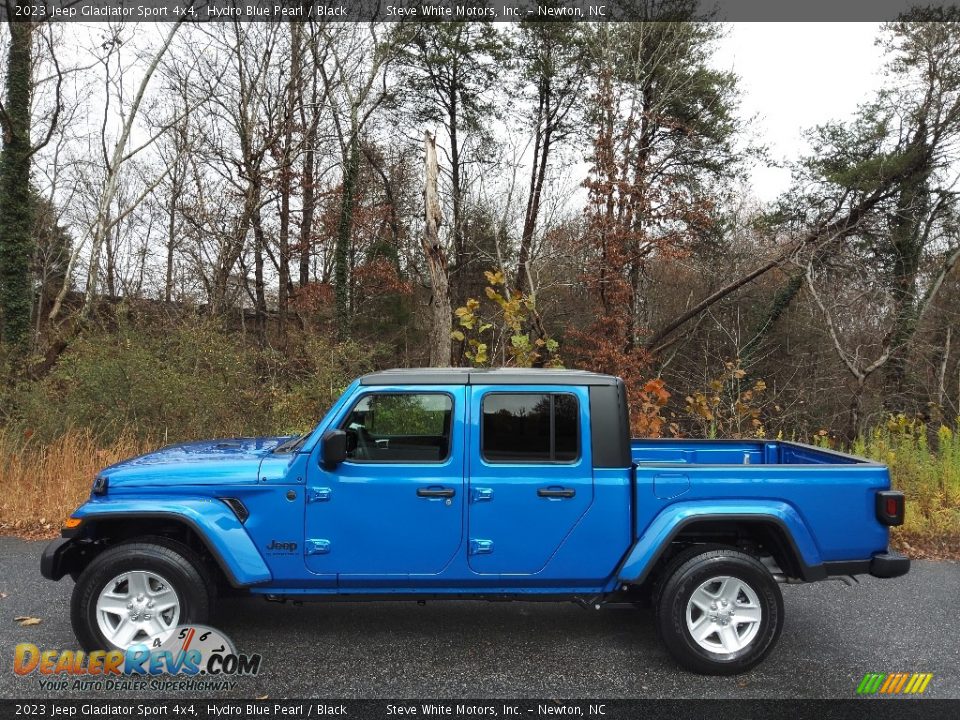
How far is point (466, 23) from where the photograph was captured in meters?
24.6

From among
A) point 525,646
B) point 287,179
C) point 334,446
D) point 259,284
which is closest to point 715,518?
point 525,646

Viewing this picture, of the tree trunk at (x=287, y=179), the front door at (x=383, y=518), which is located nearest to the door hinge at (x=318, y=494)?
the front door at (x=383, y=518)

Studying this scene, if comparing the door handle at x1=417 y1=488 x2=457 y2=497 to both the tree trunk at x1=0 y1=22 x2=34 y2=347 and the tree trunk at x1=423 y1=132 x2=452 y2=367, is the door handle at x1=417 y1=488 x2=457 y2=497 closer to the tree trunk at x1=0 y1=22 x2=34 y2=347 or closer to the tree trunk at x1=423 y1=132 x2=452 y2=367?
the tree trunk at x1=423 y1=132 x2=452 y2=367

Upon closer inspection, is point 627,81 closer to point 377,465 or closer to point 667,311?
point 667,311

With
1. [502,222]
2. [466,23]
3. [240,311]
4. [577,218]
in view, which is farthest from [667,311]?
[240,311]

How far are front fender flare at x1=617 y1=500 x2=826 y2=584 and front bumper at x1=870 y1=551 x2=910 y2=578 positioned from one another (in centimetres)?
31

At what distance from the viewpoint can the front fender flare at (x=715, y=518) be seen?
3945mm

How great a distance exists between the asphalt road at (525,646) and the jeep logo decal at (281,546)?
26.2 inches

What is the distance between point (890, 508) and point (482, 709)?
2590mm

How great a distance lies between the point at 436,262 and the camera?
13680mm

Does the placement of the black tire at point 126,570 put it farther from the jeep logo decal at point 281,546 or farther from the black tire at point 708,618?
the black tire at point 708,618

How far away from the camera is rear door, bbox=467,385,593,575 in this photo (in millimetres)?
4039

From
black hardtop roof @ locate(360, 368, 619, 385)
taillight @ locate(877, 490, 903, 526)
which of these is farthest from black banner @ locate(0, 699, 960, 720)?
black hardtop roof @ locate(360, 368, 619, 385)

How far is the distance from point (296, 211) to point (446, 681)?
20420 millimetres
